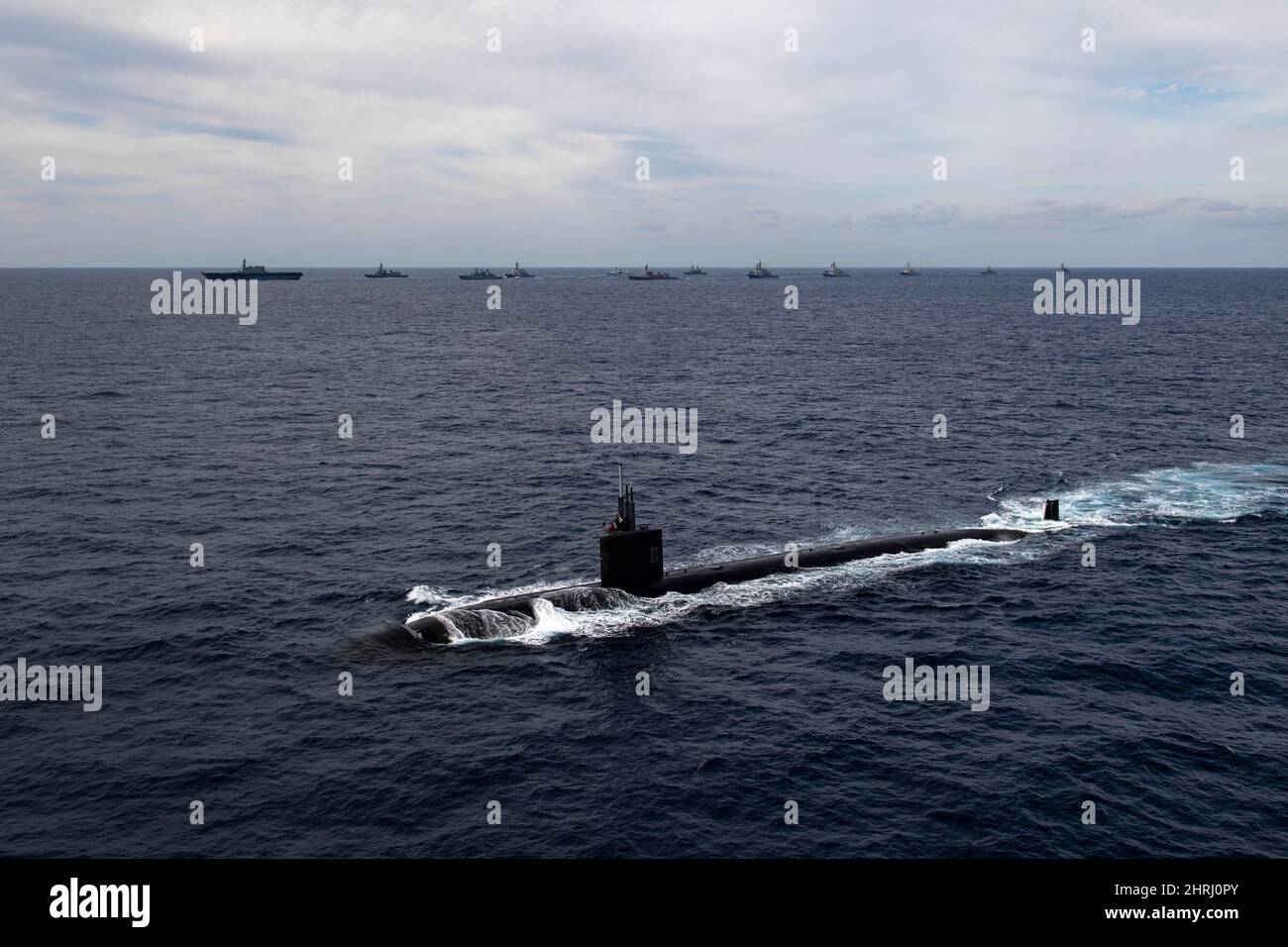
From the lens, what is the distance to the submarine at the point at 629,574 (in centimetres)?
5812

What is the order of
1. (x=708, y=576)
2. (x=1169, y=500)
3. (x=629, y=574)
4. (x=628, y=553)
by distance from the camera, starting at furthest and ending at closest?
1. (x=1169, y=500)
2. (x=708, y=576)
3. (x=629, y=574)
4. (x=628, y=553)

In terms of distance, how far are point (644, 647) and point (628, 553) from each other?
26.8 ft

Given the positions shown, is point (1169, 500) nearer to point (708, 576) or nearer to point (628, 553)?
point (708, 576)

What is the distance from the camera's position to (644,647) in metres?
55.7

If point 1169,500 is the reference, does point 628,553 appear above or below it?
below

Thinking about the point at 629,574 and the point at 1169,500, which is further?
the point at 1169,500

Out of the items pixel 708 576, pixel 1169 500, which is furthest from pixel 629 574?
pixel 1169 500

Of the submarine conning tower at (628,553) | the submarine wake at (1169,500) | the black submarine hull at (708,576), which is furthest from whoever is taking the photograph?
the submarine wake at (1169,500)

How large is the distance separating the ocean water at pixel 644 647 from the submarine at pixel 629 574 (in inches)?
53.6

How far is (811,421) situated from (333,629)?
77.1 metres

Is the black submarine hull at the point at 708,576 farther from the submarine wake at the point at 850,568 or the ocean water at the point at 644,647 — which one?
the ocean water at the point at 644,647

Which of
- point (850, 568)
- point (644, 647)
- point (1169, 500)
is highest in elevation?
point (1169, 500)

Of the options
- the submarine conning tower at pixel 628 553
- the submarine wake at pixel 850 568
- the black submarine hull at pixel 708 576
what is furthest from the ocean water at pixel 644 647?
the submarine conning tower at pixel 628 553

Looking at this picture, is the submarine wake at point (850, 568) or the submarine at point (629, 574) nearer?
the submarine wake at point (850, 568)
